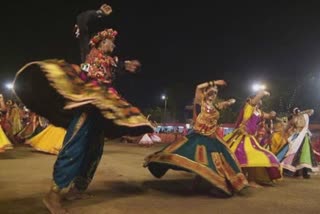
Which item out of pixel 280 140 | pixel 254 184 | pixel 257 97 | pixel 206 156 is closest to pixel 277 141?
pixel 280 140

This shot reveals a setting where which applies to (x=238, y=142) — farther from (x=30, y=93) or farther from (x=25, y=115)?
(x=25, y=115)

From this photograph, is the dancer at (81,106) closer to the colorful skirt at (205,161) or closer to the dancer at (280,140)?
the colorful skirt at (205,161)

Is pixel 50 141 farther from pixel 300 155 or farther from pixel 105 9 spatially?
pixel 105 9

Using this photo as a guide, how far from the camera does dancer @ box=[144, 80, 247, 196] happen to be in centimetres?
671

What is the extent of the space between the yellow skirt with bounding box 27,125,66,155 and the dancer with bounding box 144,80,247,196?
6.89 meters

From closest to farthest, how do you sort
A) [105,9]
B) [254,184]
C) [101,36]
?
[105,9] → [101,36] → [254,184]

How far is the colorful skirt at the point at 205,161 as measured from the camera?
6691 millimetres

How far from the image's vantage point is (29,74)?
531cm

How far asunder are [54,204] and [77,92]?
4.24ft

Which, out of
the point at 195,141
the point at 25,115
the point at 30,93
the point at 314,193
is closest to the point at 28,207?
the point at 30,93

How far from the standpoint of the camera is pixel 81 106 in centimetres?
498

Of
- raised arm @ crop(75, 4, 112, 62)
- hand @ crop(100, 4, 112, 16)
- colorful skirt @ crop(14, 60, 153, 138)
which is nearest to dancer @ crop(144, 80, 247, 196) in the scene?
colorful skirt @ crop(14, 60, 153, 138)

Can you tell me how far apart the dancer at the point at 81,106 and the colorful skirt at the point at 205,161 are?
1.29m

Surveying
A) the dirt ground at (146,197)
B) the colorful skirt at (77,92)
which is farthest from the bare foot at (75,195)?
the colorful skirt at (77,92)
